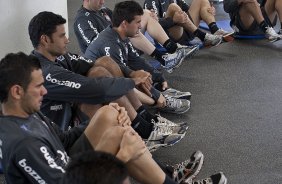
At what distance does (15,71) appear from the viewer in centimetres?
195

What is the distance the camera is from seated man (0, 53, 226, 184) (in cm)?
179

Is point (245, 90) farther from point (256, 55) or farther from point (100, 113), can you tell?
point (100, 113)

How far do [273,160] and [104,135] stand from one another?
131 cm

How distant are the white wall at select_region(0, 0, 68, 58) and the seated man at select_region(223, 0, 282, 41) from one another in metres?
2.27

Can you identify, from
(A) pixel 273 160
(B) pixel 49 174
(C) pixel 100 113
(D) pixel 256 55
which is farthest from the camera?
(D) pixel 256 55

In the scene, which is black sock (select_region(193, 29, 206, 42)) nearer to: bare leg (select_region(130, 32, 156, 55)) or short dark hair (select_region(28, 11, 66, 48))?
bare leg (select_region(130, 32, 156, 55))

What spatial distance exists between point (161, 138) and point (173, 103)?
2.48ft

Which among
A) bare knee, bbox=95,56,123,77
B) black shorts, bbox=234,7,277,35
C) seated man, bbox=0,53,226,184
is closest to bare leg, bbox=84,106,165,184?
seated man, bbox=0,53,226,184

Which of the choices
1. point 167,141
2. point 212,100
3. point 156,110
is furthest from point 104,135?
point 212,100

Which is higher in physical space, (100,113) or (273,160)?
(100,113)

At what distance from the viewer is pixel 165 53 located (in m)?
4.50

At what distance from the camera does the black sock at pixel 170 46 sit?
4527mm

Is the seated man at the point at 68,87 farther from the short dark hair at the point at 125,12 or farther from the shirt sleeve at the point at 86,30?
the shirt sleeve at the point at 86,30

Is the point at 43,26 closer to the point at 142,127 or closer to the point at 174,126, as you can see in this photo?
the point at 142,127
